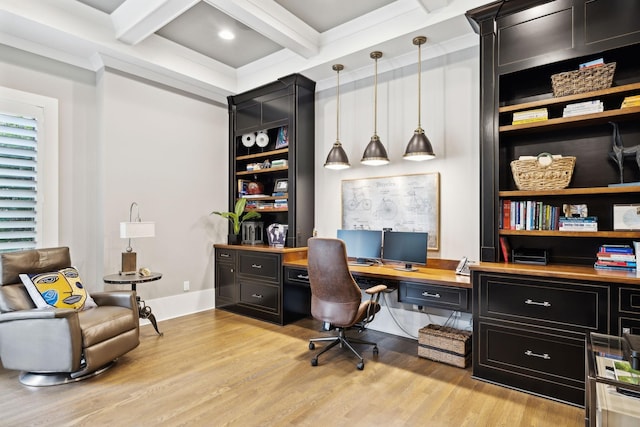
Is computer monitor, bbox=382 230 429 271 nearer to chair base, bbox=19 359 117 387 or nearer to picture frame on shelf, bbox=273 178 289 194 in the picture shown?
picture frame on shelf, bbox=273 178 289 194

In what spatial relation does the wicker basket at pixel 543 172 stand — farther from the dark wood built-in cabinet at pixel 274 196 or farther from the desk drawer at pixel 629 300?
the dark wood built-in cabinet at pixel 274 196

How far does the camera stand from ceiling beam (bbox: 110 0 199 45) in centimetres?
307

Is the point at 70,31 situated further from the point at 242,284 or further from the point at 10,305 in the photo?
the point at 242,284

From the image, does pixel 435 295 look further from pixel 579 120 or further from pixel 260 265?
pixel 260 265

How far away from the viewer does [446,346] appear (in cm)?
302

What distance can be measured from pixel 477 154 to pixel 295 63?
2335mm

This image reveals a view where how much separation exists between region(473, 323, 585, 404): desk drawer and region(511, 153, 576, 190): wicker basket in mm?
1093

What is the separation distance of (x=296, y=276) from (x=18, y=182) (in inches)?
113

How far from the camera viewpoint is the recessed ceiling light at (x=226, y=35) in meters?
3.83

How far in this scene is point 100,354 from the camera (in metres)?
2.72

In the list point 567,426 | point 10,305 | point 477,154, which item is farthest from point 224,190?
point 567,426

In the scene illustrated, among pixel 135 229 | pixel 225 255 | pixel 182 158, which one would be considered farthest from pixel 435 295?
pixel 182 158

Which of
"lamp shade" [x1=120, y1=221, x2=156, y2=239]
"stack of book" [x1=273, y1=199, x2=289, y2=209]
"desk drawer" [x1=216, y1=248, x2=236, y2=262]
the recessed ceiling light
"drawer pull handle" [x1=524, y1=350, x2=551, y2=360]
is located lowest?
"drawer pull handle" [x1=524, y1=350, x2=551, y2=360]

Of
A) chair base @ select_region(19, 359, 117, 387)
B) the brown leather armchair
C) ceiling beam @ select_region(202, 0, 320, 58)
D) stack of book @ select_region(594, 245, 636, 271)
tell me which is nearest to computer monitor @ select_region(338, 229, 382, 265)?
stack of book @ select_region(594, 245, 636, 271)
